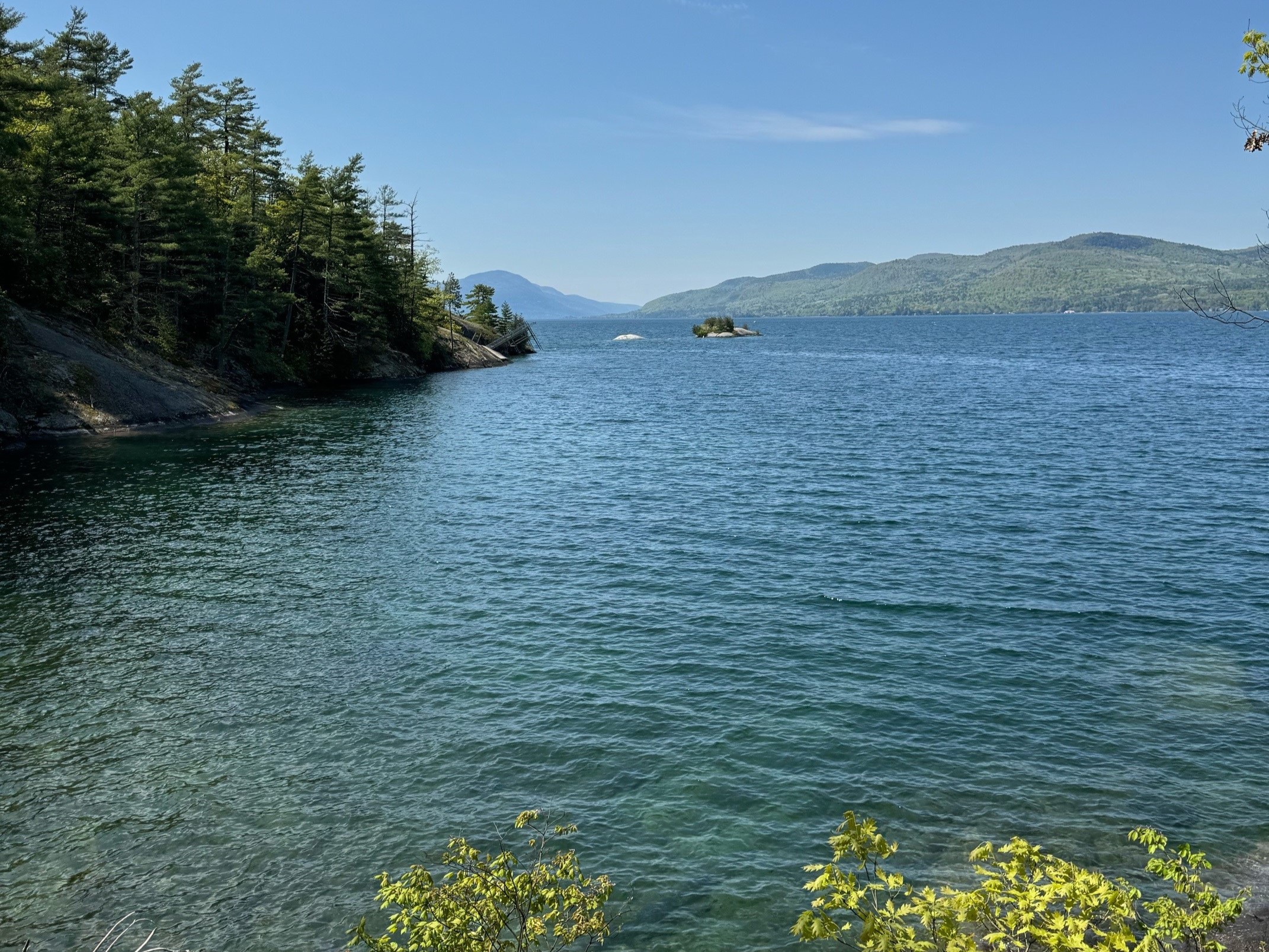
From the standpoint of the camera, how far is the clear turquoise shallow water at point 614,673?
15805 millimetres

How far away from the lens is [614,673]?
23.4 m

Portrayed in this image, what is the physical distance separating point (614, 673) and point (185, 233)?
62.8m

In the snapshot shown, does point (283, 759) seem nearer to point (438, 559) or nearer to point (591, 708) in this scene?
point (591, 708)

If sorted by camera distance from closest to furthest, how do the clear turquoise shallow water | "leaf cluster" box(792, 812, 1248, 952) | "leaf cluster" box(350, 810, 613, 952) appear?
"leaf cluster" box(792, 812, 1248, 952) → "leaf cluster" box(350, 810, 613, 952) → the clear turquoise shallow water

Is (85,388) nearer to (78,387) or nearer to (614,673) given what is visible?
(78,387)

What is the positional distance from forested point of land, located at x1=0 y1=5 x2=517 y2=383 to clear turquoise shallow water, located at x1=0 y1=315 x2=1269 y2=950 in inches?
851

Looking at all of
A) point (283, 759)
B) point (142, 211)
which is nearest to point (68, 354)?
point (142, 211)

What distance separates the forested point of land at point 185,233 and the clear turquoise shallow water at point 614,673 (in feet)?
70.9

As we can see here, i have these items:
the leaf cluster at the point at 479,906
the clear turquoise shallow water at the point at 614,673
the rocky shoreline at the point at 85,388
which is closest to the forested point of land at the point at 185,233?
the rocky shoreline at the point at 85,388

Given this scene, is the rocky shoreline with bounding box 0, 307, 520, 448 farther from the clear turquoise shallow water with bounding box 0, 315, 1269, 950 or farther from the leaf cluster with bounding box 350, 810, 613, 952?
the leaf cluster with bounding box 350, 810, 613, 952

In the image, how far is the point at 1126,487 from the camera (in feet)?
144

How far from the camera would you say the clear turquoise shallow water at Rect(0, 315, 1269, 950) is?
622 inches

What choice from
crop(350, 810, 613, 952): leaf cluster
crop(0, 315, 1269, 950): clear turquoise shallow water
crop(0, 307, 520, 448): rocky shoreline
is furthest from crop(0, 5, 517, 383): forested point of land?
crop(350, 810, 613, 952): leaf cluster

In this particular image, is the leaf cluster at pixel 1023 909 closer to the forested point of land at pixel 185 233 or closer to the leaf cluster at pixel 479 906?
the leaf cluster at pixel 479 906
